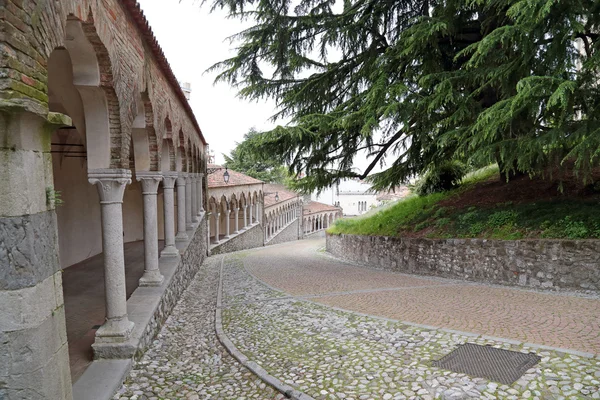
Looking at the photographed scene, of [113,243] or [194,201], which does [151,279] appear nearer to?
A: [113,243]

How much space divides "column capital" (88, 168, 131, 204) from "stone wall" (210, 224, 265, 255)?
14271mm

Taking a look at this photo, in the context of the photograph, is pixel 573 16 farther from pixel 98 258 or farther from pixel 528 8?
pixel 98 258

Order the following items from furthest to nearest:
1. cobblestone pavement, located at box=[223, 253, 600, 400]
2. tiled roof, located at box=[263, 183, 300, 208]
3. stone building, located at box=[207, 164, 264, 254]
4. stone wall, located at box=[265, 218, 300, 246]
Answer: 1. stone wall, located at box=[265, 218, 300, 246]
2. tiled roof, located at box=[263, 183, 300, 208]
3. stone building, located at box=[207, 164, 264, 254]
4. cobblestone pavement, located at box=[223, 253, 600, 400]

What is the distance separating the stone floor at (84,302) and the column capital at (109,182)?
184cm

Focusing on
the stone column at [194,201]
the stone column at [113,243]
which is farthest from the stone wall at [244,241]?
the stone column at [113,243]

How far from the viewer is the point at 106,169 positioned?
4984 mm

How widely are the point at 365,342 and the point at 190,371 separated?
92.4 inches

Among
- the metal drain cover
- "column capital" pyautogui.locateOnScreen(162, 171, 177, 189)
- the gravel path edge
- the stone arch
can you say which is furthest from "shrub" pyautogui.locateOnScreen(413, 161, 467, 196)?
the stone arch

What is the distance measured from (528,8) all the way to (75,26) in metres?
6.07

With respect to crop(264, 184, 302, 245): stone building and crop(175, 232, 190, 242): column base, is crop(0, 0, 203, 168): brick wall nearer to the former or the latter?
crop(175, 232, 190, 242): column base

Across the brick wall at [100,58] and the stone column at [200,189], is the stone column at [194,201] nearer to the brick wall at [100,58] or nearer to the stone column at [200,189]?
the stone column at [200,189]

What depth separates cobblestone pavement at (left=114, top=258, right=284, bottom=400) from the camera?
4379mm

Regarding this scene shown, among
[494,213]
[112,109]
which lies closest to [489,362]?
[112,109]

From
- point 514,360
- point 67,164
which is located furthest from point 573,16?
point 67,164
